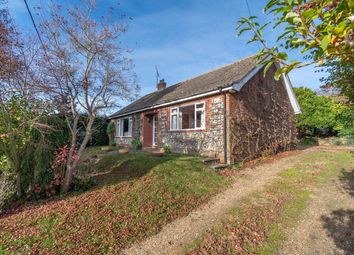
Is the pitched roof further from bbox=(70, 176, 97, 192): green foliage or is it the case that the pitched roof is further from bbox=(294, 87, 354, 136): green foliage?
bbox=(294, 87, 354, 136): green foliage

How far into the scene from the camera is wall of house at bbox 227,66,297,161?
31.4 feet

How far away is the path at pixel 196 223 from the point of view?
12.0 feet

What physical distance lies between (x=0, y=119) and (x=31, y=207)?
2.43 m

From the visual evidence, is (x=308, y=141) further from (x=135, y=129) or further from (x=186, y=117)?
(x=135, y=129)

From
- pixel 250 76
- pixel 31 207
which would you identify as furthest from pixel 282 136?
pixel 31 207

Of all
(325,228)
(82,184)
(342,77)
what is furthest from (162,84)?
(325,228)

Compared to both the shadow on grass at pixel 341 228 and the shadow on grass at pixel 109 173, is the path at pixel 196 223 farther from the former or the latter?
the shadow on grass at pixel 109 173

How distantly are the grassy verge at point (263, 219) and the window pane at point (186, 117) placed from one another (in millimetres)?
6218

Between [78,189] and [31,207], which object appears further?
[78,189]

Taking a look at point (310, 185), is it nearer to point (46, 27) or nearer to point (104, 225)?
point (104, 225)

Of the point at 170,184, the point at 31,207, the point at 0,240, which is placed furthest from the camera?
the point at 170,184

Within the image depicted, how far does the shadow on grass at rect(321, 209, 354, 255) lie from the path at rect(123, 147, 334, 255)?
1.96 metres

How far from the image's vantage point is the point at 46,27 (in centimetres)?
612

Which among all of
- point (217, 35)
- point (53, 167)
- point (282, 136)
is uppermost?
Result: point (217, 35)
